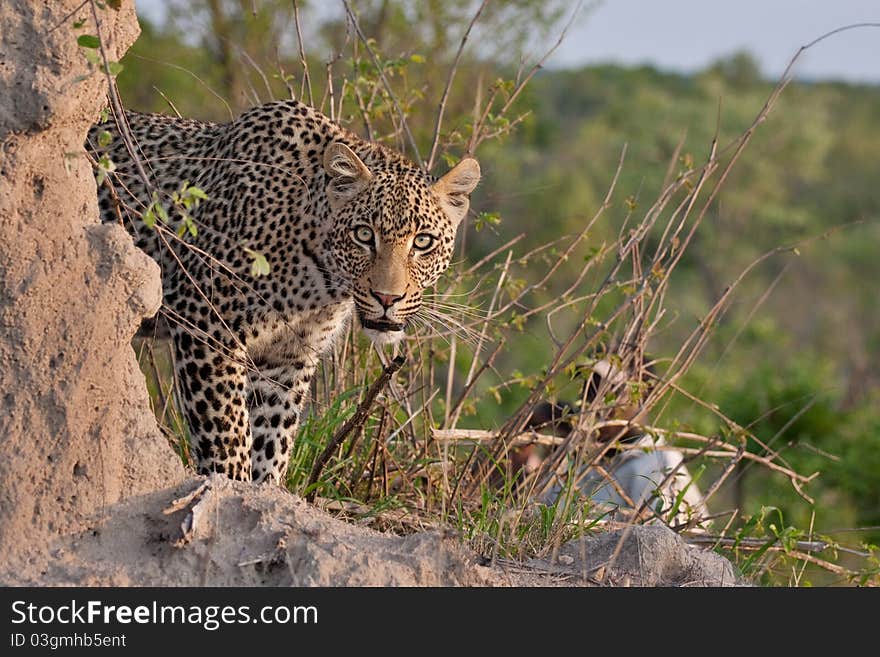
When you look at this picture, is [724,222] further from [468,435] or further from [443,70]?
[468,435]

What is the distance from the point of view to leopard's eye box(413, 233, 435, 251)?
6219 mm

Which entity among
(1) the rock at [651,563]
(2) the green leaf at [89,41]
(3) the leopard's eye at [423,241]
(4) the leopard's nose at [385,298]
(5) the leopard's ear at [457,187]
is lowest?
(1) the rock at [651,563]

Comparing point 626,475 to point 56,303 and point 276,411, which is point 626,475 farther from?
point 56,303

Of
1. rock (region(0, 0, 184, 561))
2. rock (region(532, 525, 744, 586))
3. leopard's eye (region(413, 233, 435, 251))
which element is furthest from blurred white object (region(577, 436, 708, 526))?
rock (region(0, 0, 184, 561))

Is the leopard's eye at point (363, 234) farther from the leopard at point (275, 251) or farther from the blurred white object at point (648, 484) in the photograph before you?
the blurred white object at point (648, 484)

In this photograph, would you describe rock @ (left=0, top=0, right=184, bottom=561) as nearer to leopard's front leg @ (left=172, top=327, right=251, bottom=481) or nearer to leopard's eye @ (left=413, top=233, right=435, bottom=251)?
leopard's front leg @ (left=172, top=327, right=251, bottom=481)

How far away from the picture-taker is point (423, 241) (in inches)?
245

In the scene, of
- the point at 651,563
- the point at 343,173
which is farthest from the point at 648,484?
the point at 343,173

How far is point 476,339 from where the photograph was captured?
679 centimetres

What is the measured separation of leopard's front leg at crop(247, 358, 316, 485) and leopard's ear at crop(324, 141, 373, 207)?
2.95ft

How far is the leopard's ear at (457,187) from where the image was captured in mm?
6395

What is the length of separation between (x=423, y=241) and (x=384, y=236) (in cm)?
21

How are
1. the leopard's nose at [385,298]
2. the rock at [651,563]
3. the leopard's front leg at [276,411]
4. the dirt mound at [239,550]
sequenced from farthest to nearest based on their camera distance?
the leopard's front leg at [276,411], the leopard's nose at [385,298], the rock at [651,563], the dirt mound at [239,550]

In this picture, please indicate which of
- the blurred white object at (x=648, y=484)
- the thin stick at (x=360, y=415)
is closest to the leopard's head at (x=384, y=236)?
the thin stick at (x=360, y=415)
